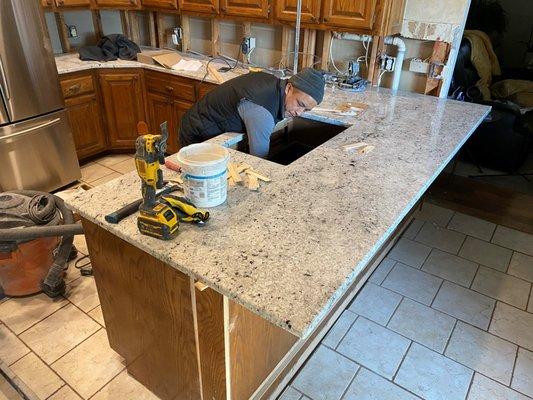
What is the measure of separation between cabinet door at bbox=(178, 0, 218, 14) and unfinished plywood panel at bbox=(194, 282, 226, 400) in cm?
267

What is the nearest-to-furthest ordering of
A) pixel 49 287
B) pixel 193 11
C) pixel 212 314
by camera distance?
pixel 212 314 → pixel 49 287 → pixel 193 11

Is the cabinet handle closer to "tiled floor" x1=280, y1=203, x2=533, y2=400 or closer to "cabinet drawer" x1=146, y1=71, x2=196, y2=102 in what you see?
"cabinet drawer" x1=146, y1=71, x2=196, y2=102

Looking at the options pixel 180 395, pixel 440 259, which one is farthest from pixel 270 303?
pixel 440 259

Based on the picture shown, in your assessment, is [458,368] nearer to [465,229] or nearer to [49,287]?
[465,229]

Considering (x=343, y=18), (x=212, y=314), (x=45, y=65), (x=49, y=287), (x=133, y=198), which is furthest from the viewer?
(x=45, y=65)

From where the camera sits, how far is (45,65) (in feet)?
9.22

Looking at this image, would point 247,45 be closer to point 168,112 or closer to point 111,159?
point 168,112

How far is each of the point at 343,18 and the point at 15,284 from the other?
257cm

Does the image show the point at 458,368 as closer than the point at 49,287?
Yes

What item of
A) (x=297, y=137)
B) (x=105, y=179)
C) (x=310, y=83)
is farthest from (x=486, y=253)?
(x=105, y=179)

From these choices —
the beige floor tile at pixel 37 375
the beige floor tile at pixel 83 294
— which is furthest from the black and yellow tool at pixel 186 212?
the beige floor tile at pixel 83 294

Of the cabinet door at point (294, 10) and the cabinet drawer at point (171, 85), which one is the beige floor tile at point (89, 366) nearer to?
the cabinet drawer at point (171, 85)

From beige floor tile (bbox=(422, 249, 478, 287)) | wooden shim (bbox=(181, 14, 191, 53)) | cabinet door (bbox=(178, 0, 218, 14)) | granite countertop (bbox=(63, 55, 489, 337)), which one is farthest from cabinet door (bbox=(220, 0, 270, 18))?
beige floor tile (bbox=(422, 249, 478, 287))

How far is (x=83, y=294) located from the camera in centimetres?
231
